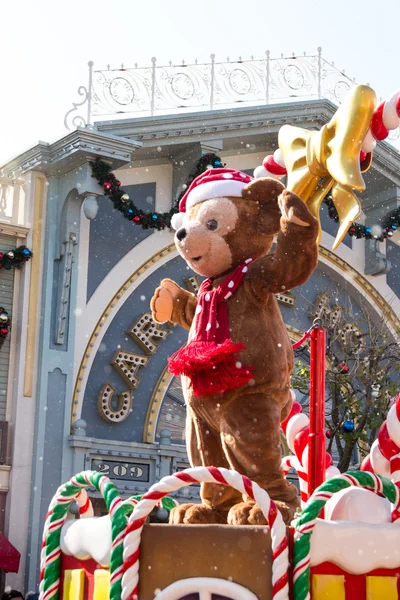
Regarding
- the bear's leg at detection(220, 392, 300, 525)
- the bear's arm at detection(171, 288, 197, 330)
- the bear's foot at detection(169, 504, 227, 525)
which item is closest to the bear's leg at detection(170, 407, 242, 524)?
the bear's foot at detection(169, 504, 227, 525)

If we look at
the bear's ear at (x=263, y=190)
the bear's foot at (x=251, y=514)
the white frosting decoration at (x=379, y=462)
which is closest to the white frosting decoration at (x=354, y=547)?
the bear's foot at (x=251, y=514)

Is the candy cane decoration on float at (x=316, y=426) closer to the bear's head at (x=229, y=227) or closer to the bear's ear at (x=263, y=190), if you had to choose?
the bear's head at (x=229, y=227)

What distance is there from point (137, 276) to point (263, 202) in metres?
7.73

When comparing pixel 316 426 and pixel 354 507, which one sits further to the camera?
pixel 316 426

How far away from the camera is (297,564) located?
3.02 m

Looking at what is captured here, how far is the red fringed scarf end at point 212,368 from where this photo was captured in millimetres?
4016

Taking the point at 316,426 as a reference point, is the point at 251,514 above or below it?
below

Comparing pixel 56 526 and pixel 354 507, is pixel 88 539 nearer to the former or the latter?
pixel 56 526

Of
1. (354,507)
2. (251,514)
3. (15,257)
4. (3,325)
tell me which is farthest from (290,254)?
(15,257)

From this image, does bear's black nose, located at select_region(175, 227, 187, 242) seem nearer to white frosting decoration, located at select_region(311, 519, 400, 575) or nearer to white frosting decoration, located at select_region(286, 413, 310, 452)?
white frosting decoration, located at select_region(286, 413, 310, 452)

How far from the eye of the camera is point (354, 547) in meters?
3.06

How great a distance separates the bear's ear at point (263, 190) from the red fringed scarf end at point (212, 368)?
2.53 feet

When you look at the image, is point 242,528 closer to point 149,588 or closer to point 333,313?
point 149,588

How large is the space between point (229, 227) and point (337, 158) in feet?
2.28
